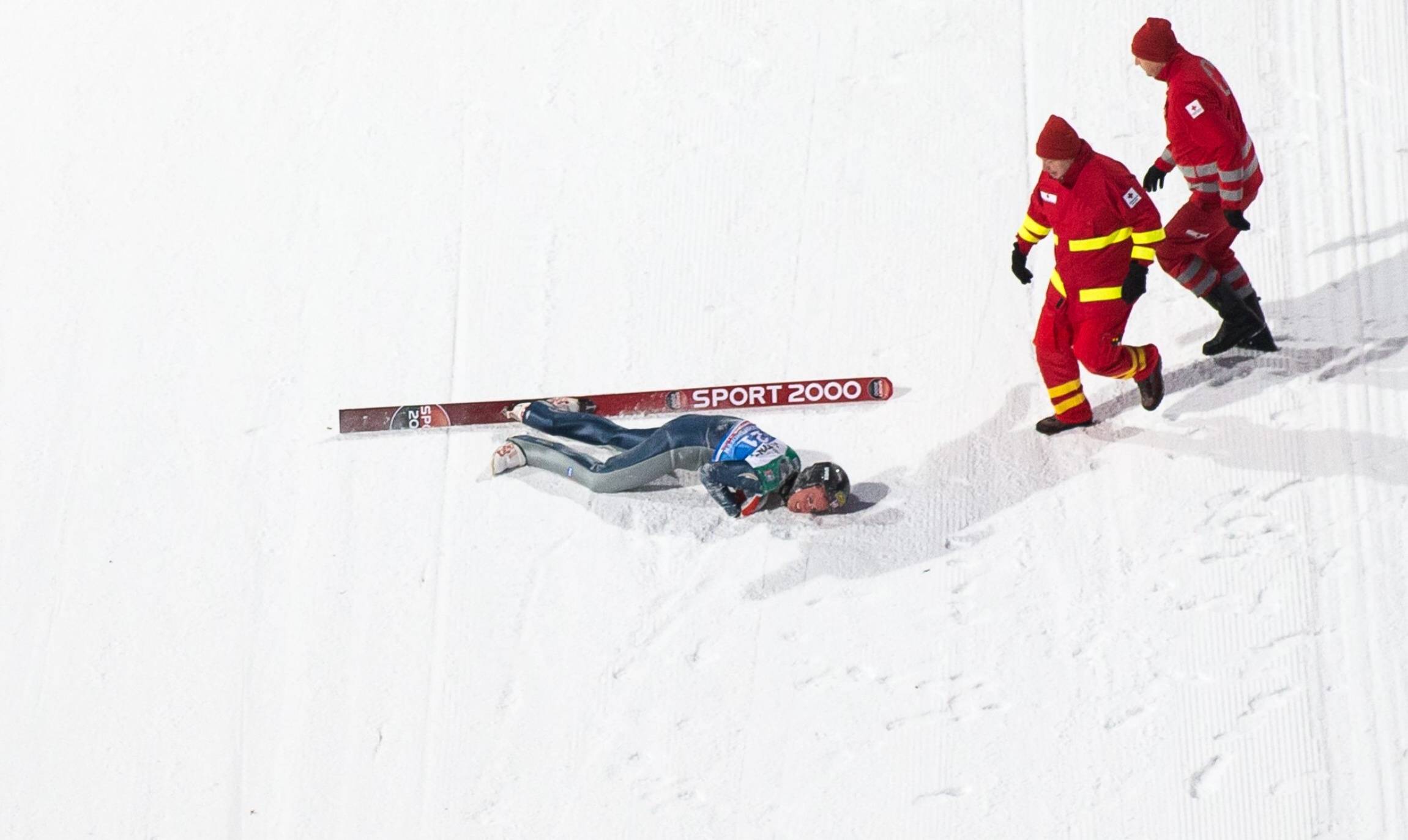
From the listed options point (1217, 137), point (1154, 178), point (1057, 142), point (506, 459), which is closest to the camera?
point (1057, 142)

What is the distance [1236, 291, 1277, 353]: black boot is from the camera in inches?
327

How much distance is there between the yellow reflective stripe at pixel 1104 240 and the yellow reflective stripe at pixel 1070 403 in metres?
0.84

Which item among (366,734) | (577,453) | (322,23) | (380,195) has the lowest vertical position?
(366,734)

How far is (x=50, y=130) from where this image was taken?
36.0ft

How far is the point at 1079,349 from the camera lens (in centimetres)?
781

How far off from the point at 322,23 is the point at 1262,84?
19.8 feet

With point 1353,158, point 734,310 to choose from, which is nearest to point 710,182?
point 734,310

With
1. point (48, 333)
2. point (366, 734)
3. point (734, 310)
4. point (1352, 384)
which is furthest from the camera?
point (48, 333)

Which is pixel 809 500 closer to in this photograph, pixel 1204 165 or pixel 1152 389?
pixel 1152 389

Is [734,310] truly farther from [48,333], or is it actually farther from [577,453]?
[48,333]

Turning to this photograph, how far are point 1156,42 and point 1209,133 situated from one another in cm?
48

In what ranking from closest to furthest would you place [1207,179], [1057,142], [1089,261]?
[1057,142], [1089,261], [1207,179]

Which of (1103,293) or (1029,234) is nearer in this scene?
(1103,293)

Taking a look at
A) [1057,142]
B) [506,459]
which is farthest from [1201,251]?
[506,459]
